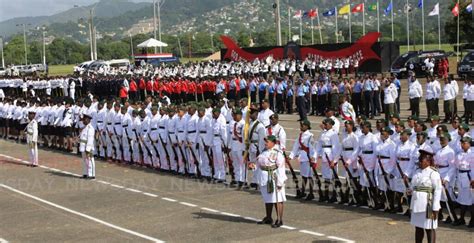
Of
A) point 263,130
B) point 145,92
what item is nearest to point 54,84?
point 145,92

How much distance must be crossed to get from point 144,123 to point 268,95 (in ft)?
43.8

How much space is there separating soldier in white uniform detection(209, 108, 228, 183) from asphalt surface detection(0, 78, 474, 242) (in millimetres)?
505

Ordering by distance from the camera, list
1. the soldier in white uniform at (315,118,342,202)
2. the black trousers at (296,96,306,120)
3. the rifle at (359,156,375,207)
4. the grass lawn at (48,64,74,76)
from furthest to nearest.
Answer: the grass lawn at (48,64,74,76), the black trousers at (296,96,306,120), the soldier in white uniform at (315,118,342,202), the rifle at (359,156,375,207)

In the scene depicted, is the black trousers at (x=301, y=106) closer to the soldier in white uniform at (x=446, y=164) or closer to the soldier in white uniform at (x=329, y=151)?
the soldier in white uniform at (x=329, y=151)

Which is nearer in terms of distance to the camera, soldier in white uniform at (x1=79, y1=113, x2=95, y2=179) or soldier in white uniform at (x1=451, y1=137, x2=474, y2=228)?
soldier in white uniform at (x1=451, y1=137, x2=474, y2=228)

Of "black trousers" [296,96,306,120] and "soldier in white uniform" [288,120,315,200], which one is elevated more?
"black trousers" [296,96,306,120]

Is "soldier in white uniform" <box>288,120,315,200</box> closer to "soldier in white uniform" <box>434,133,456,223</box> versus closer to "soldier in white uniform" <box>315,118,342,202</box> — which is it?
"soldier in white uniform" <box>315,118,342,202</box>

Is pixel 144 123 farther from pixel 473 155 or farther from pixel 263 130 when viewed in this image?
pixel 473 155

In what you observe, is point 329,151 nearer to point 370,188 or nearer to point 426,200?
point 370,188

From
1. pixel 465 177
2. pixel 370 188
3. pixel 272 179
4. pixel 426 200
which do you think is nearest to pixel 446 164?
pixel 465 177

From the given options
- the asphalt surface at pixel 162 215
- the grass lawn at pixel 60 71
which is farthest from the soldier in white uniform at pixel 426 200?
the grass lawn at pixel 60 71

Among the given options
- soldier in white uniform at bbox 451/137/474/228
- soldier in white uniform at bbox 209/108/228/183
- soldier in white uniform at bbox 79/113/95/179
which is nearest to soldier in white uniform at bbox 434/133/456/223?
soldier in white uniform at bbox 451/137/474/228

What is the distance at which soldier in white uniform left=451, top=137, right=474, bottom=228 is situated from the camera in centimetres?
1347

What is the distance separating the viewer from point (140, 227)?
14586mm
